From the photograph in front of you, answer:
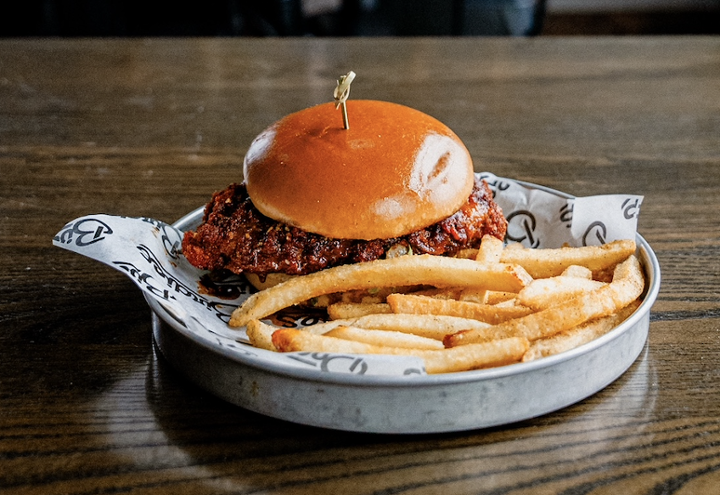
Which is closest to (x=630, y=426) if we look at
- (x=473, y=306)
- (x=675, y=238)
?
(x=473, y=306)

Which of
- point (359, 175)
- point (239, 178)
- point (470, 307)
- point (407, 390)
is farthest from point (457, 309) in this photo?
point (239, 178)

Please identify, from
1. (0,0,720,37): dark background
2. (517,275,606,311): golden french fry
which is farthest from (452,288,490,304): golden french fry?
(0,0,720,37): dark background

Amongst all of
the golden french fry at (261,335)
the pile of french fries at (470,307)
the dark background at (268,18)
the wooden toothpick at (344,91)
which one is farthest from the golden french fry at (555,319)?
the dark background at (268,18)

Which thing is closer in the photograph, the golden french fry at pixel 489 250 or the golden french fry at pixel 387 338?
the golden french fry at pixel 387 338

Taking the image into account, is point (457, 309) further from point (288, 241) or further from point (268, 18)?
point (268, 18)

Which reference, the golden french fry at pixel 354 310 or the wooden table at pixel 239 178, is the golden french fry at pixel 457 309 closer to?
the golden french fry at pixel 354 310

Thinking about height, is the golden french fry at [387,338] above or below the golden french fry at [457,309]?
above

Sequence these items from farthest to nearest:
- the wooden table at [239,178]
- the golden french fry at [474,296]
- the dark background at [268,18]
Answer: the dark background at [268,18]
the golden french fry at [474,296]
the wooden table at [239,178]
